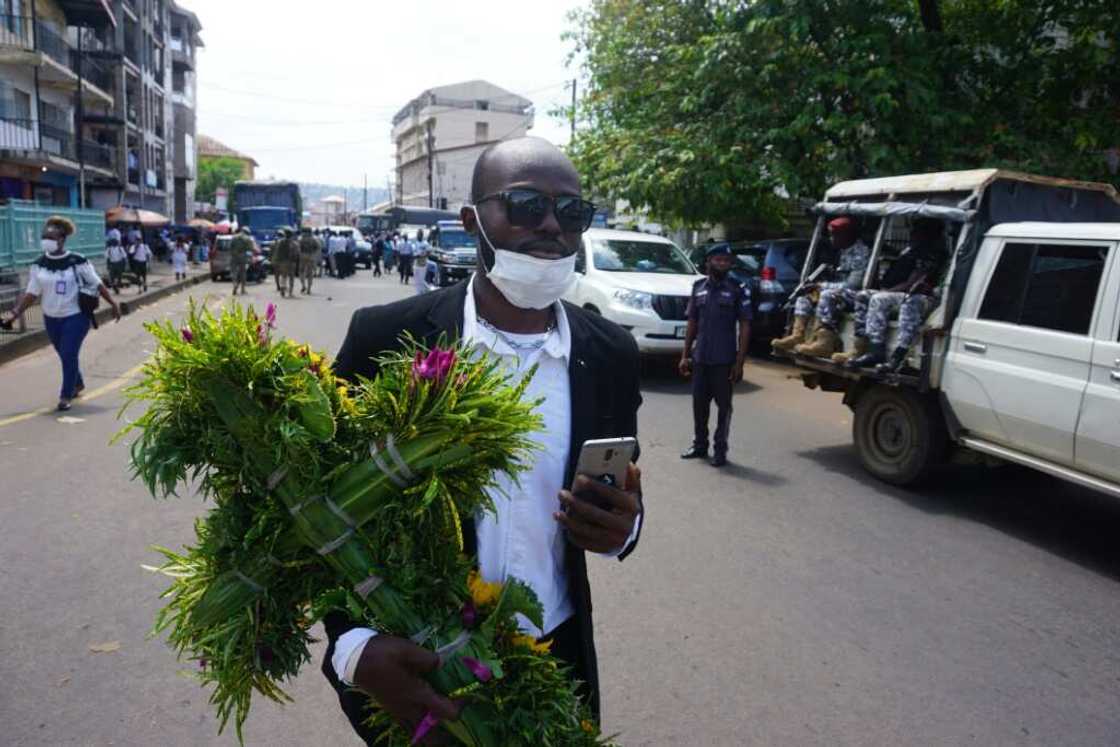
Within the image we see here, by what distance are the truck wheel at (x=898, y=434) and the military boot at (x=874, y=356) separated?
26 cm

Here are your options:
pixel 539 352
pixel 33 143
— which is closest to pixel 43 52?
pixel 33 143

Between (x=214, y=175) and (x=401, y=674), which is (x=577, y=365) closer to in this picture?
(x=401, y=674)

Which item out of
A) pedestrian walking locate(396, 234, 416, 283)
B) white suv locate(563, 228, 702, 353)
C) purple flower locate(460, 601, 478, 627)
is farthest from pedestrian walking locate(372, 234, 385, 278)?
purple flower locate(460, 601, 478, 627)

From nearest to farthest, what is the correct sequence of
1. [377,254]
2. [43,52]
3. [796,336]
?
[796,336], [43,52], [377,254]

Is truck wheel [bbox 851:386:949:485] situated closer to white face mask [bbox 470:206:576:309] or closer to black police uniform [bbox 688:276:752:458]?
black police uniform [bbox 688:276:752:458]

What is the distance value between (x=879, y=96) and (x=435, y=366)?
1115cm

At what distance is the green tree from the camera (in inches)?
3615

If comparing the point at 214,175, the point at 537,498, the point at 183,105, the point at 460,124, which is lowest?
the point at 537,498

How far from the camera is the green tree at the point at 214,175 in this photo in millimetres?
91812

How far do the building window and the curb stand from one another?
8.07m

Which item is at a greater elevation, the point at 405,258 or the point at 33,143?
the point at 33,143

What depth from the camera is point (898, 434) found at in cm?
671

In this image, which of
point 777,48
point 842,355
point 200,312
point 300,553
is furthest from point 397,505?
point 777,48

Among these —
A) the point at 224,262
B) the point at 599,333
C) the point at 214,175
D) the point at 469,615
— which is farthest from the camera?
the point at 214,175
